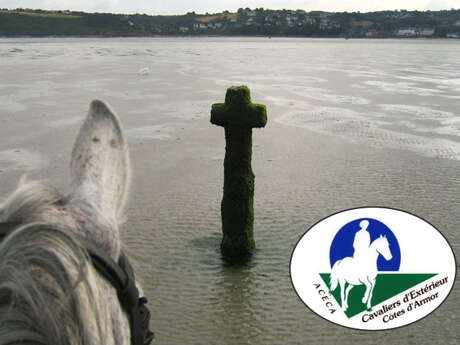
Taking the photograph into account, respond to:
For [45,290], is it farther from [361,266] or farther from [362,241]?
[361,266]

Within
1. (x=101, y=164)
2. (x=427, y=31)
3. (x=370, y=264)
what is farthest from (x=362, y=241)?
(x=427, y=31)

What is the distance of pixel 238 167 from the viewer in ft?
20.9

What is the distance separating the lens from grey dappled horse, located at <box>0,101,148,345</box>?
860mm

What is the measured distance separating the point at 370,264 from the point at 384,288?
371mm

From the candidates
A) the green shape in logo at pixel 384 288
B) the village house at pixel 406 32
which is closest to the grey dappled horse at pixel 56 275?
the green shape in logo at pixel 384 288

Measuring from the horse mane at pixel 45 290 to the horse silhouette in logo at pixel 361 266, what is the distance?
10.8 ft

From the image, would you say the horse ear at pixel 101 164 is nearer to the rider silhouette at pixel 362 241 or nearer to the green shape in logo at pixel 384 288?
the rider silhouette at pixel 362 241

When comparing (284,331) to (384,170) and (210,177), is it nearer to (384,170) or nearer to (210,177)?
(210,177)

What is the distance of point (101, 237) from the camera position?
43.4 inches

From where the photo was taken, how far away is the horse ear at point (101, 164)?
125 centimetres

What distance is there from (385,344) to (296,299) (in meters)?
1.31

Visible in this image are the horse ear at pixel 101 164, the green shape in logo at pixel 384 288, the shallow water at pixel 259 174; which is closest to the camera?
the horse ear at pixel 101 164

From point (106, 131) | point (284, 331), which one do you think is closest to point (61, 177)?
point (284, 331)

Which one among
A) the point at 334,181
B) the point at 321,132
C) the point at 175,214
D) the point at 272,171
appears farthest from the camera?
the point at 321,132
